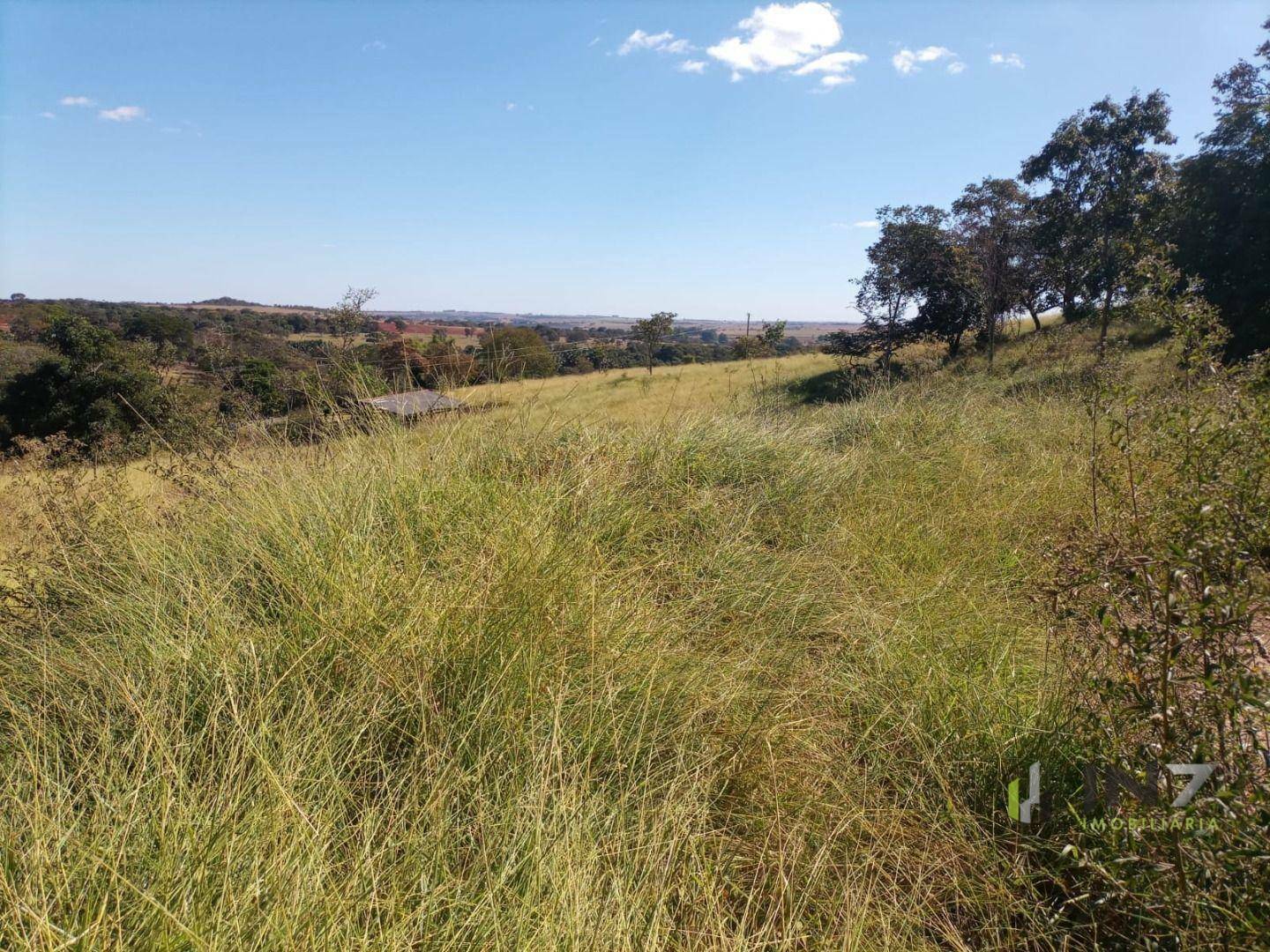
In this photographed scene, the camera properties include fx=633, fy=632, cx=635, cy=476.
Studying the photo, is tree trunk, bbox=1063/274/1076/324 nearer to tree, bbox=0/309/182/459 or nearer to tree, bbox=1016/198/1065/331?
tree, bbox=1016/198/1065/331

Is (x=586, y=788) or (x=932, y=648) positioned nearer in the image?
(x=586, y=788)

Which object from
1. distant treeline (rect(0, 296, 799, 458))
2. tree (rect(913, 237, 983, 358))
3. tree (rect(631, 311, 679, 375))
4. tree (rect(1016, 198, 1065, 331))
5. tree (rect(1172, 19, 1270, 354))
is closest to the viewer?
distant treeline (rect(0, 296, 799, 458))

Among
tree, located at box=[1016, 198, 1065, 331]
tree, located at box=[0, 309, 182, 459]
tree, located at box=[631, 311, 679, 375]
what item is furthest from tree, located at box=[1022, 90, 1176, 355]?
tree, located at box=[0, 309, 182, 459]

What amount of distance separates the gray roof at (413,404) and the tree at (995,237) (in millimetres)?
16162

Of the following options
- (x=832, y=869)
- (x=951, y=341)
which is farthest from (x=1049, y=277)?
(x=832, y=869)

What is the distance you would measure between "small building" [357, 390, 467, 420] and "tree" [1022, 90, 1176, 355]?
47.6 feet

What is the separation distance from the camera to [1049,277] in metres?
17.7

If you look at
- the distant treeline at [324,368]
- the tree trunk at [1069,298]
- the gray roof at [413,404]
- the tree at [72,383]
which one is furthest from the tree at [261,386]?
the tree trunk at [1069,298]

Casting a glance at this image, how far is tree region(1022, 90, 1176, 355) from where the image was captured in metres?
13.8

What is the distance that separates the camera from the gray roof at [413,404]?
4074mm

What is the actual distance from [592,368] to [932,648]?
3.58m

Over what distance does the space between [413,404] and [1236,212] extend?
15.6 meters

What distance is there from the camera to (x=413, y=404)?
4.17 m

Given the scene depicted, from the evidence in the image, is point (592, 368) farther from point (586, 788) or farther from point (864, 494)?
point (586, 788)
